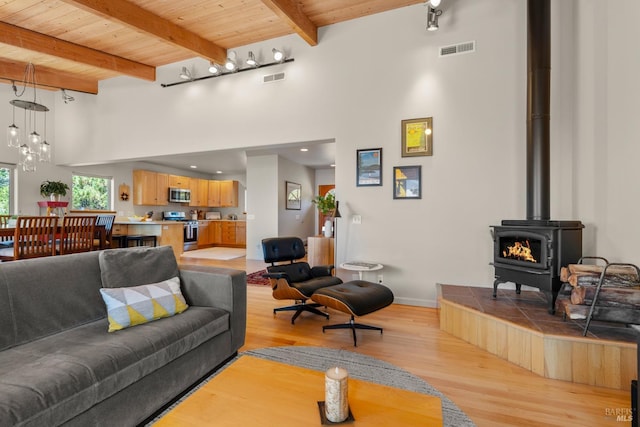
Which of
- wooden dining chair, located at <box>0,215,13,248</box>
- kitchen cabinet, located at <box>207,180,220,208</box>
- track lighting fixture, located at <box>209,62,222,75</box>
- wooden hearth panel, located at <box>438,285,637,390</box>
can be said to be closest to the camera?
wooden hearth panel, located at <box>438,285,637,390</box>

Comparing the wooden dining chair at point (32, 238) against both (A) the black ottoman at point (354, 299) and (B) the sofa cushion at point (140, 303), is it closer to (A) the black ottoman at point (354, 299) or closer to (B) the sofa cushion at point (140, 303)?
(B) the sofa cushion at point (140, 303)

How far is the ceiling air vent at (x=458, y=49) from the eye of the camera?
354 cm

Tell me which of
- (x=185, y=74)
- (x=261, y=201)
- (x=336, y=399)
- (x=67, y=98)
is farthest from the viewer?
(x=261, y=201)

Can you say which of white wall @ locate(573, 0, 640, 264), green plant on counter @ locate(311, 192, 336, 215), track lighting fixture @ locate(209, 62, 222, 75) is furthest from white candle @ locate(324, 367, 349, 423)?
track lighting fixture @ locate(209, 62, 222, 75)

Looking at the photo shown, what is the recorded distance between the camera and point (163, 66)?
211 inches

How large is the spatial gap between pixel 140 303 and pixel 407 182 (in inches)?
121

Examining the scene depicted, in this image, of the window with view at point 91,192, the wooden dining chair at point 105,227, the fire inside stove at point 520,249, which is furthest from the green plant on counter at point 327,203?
the window with view at point 91,192

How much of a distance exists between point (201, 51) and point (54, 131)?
13.9ft

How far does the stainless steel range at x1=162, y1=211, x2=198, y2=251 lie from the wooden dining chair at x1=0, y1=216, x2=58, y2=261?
15.4ft

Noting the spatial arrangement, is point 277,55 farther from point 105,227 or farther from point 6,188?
point 6,188

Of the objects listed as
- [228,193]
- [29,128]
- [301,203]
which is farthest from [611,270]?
[228,193]

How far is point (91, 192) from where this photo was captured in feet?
22.4

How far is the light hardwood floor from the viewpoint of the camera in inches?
68.7

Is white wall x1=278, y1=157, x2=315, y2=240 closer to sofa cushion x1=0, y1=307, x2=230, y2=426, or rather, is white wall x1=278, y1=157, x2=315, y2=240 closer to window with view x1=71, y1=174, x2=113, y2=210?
window with view x1=71, y1=174, x2=113, y2=210
